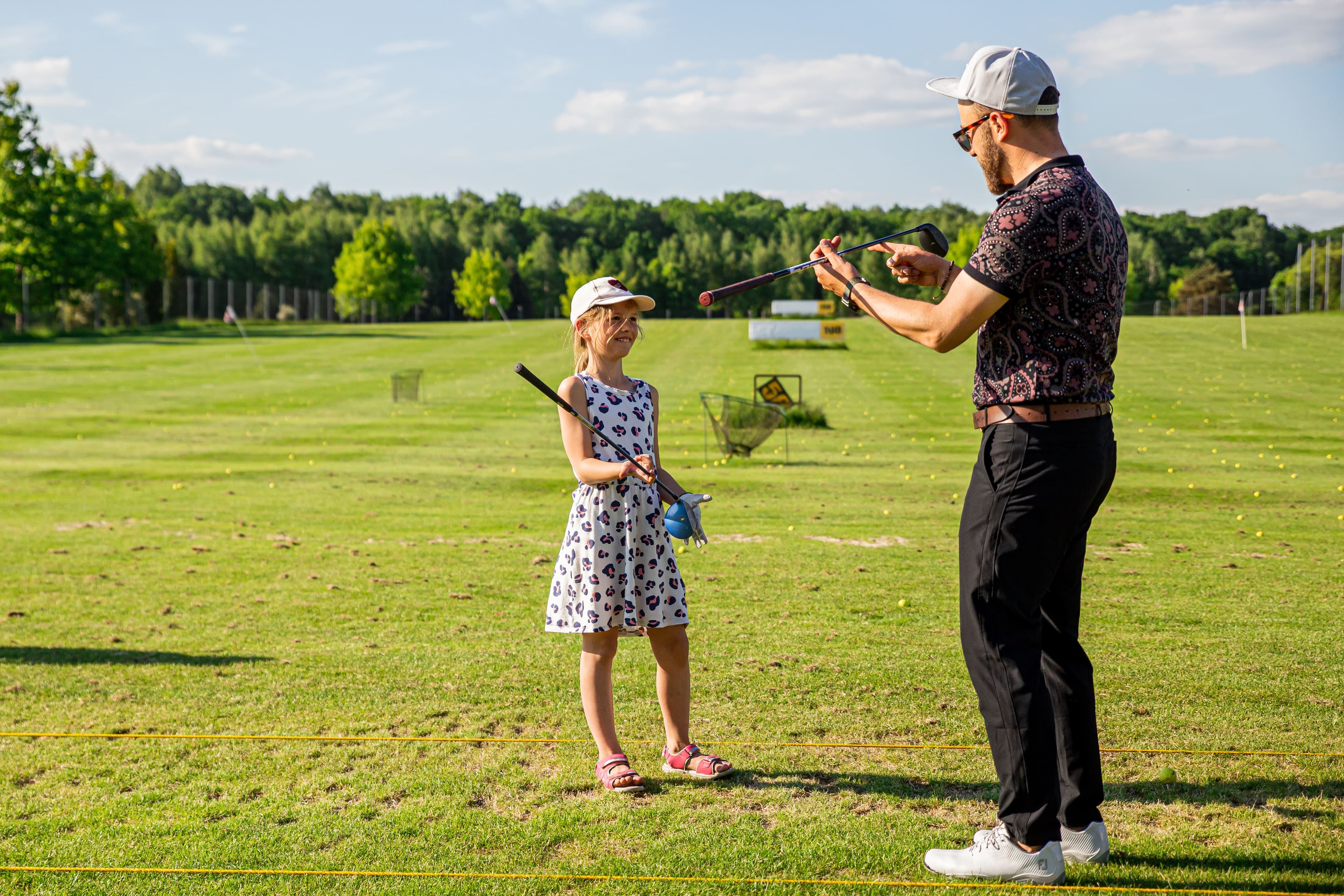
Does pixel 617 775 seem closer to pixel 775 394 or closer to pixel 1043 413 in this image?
pixel 1043 413

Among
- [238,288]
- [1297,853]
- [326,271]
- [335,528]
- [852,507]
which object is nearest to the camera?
[1297,853]

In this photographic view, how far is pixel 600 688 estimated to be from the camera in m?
4.59

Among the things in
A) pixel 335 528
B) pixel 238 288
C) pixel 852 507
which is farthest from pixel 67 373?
pixel 238 288

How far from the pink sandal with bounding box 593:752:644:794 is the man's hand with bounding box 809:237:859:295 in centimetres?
207

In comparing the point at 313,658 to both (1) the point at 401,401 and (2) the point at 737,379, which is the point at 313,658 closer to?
(1) the point at 401,401

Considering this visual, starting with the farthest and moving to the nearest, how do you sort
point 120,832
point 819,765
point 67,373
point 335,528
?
point 67,373 < point 335,528 < point 819,765 < point 120,832

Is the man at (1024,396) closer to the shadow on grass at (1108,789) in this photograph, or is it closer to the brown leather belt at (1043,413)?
the brown leather belt at (1043,413)

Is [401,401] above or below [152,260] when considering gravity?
below

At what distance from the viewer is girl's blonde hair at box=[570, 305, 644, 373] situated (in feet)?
15.0

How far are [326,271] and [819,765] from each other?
11397cm

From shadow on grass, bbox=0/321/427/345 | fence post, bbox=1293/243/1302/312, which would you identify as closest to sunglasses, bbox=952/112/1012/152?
shadow on grass, bbox=0/321/427/345

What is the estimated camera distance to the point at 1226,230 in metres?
126

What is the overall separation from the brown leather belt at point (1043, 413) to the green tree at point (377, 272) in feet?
314

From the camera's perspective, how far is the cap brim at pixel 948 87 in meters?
3.49
